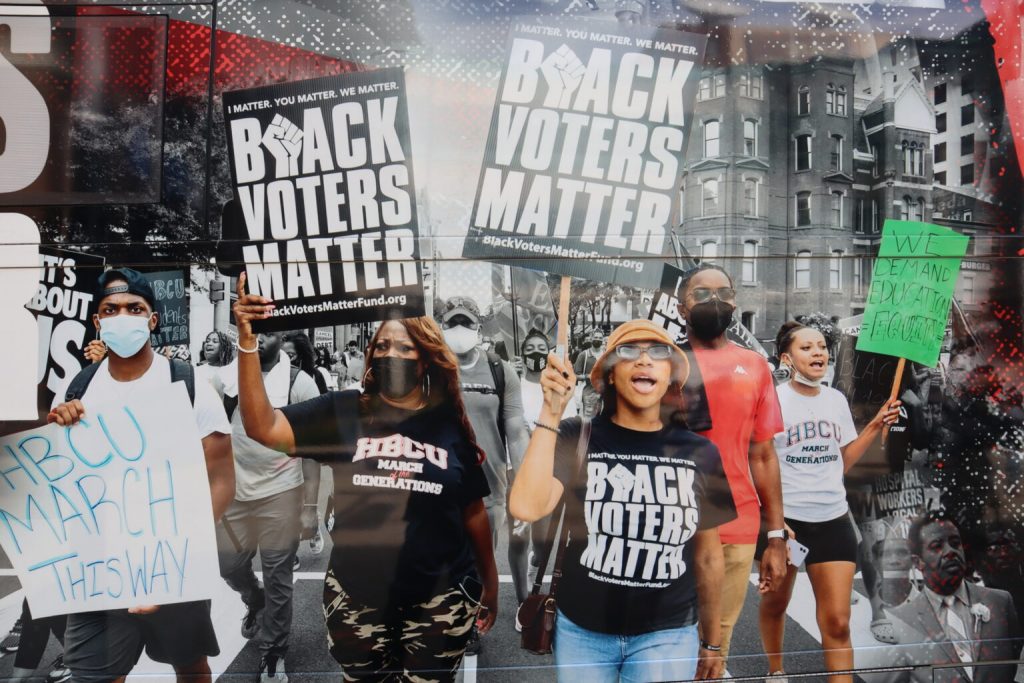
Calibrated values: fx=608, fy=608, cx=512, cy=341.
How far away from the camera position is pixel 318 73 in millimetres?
2025

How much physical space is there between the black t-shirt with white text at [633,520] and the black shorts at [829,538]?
0.37 meters

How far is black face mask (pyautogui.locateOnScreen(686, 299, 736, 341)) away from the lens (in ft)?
6.90

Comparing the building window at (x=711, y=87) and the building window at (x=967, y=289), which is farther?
the building window at (x=967, y=289)

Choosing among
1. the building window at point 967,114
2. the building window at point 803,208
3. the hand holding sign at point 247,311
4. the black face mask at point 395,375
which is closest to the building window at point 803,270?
the building window at point 803,208

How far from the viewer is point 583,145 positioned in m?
2.07

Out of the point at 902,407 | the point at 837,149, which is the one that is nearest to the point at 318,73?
the point at 837,149

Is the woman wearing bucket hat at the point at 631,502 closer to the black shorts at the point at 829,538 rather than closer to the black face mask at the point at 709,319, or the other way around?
the black face mask at the point at 709,319

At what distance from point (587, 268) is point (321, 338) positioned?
3.02 ft

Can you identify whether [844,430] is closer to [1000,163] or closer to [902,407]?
[902,407]

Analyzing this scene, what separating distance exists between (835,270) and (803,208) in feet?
0.81

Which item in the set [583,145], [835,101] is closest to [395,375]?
[583,145]

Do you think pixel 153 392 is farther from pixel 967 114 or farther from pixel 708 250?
pixel 967 114

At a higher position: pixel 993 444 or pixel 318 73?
pixel 318 73

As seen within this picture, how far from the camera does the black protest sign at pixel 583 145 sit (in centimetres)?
206
